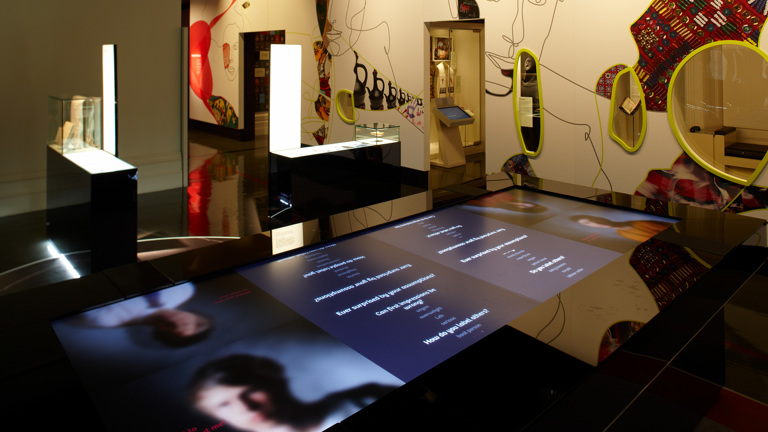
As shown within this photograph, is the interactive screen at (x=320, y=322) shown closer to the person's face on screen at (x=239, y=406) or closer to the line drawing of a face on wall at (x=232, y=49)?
the person's face on screen at (x=239, y=406)

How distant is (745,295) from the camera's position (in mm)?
3826

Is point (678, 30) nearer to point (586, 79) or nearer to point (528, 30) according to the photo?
point (586, 79)

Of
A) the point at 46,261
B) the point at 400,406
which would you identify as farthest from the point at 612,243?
the point at 46,261

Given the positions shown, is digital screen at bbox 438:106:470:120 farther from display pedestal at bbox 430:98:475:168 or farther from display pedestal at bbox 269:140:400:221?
display pedestal at bbox 269:140:400:221

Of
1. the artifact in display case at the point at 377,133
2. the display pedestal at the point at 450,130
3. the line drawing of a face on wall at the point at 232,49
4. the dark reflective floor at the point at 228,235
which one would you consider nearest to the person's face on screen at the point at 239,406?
the dark reflective floor at the point at 228,235

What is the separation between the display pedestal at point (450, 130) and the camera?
791 centimetres

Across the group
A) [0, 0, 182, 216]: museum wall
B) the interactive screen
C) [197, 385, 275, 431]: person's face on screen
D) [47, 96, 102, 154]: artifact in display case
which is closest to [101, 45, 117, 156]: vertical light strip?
[47, 96, 102, 154]: artifact in display case

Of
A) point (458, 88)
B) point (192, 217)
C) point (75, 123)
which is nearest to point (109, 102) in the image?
point (75, 123)

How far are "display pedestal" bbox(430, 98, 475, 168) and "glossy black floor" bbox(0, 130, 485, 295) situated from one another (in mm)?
175

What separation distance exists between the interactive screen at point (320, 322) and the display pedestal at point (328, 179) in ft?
9.17

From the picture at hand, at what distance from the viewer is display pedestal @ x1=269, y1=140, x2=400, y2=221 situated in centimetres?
480

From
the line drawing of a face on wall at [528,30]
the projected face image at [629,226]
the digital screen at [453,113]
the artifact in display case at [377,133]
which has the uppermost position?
the line drawing of a face on wall at [528,30]

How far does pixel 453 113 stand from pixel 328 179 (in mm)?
3682

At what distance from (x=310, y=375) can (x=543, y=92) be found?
4991 millimetres
